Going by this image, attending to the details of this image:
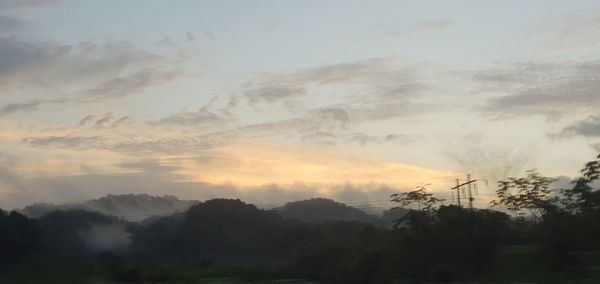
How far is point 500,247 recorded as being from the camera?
3177 cm

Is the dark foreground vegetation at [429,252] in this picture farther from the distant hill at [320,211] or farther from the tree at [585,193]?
the distant hill at [320,211]

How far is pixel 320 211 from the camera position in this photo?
6988 cm

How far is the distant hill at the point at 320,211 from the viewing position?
63.5 metres

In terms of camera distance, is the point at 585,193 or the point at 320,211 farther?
the point at 320,211

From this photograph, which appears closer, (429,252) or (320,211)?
(429,252)

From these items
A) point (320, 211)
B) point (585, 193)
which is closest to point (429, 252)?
point (585, 193)

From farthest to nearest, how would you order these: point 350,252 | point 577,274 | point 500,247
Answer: point 350,252 < point 500,247 < point 577,274

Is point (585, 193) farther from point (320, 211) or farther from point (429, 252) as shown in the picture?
point (320, 211)

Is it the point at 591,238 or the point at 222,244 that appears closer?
the point at 591,238

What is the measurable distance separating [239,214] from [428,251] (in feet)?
99.1

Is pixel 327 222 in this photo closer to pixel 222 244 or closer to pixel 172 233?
pixel 222 244

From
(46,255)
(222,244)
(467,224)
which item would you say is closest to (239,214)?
(222,244)

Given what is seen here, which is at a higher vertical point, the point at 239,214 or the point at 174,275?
the point at 239,214

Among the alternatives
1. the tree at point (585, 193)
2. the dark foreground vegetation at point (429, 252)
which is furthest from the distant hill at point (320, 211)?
the tree at point (585, 193)
